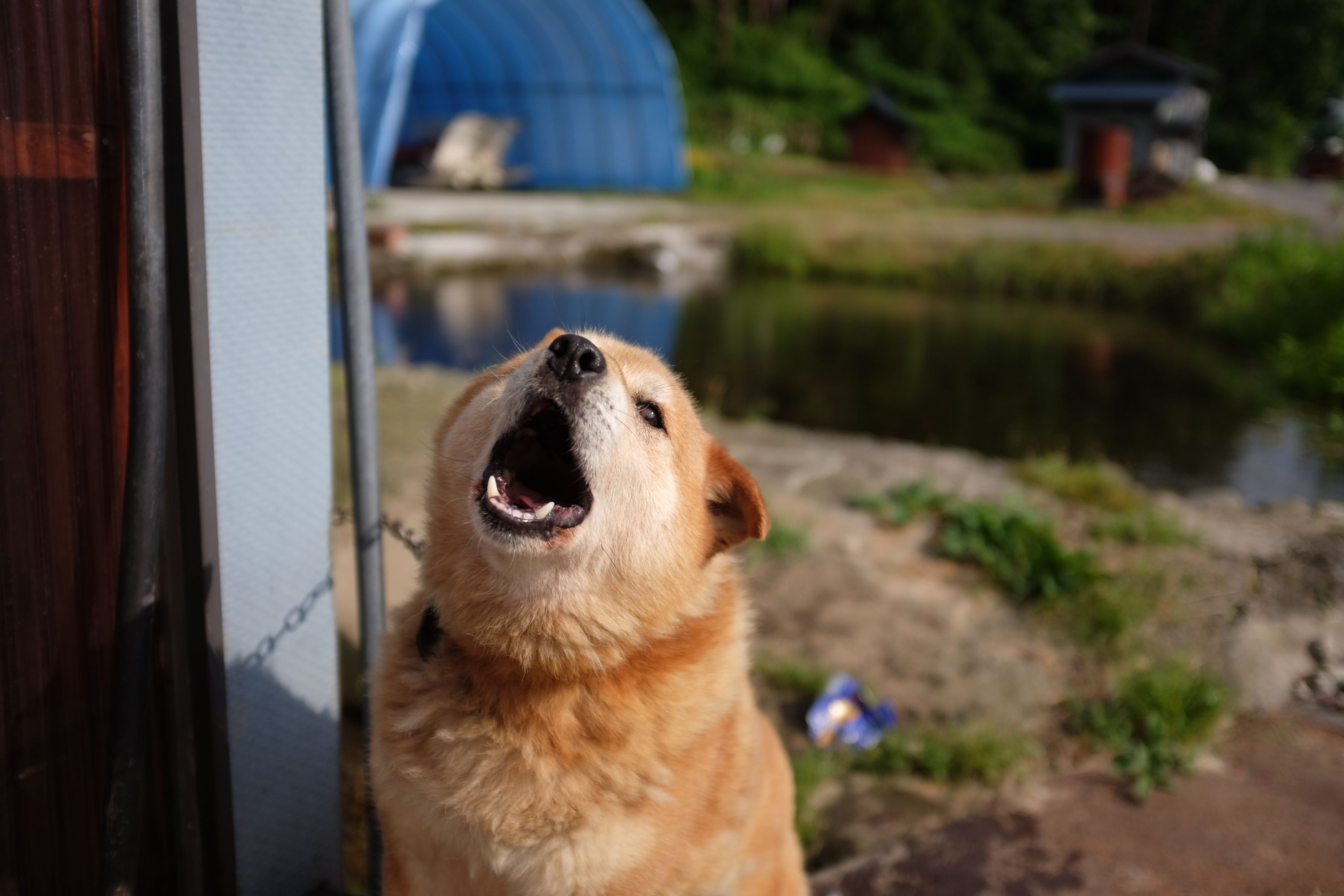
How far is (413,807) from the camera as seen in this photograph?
217 cm

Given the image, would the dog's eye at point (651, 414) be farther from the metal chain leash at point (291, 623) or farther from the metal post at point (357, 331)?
the metal chain leash at point (291, 623)

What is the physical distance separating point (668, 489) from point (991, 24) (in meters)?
42.0

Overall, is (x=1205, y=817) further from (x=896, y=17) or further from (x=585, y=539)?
(x=896, y=17)

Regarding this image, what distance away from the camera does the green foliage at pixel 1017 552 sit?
4.62 metres

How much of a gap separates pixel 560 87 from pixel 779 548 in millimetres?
21996

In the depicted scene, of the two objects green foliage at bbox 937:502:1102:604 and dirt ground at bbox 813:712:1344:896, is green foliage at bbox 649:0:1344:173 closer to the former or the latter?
green foliage at bbox 937:502:1102:604

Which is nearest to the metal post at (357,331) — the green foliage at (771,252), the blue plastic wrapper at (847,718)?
the blue plastic wrapper at (847,718)

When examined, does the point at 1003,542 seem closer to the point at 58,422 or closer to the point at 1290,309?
the point at 58,422

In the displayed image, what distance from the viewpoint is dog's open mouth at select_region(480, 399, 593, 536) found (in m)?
2.15

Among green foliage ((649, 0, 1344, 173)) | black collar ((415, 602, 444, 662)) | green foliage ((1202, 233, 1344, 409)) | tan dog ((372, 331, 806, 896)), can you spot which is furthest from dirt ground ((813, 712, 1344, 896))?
green foliage ((649, 0, 1344, 173))

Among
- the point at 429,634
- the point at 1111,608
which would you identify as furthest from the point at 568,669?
the point at 1111,608

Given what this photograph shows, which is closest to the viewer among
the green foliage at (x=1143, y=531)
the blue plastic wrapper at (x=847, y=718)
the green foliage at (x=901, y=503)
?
the blue plastic wrapper at (x=847, y=718)

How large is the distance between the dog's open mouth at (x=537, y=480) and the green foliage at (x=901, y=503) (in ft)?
11.0

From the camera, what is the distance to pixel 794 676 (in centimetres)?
409
